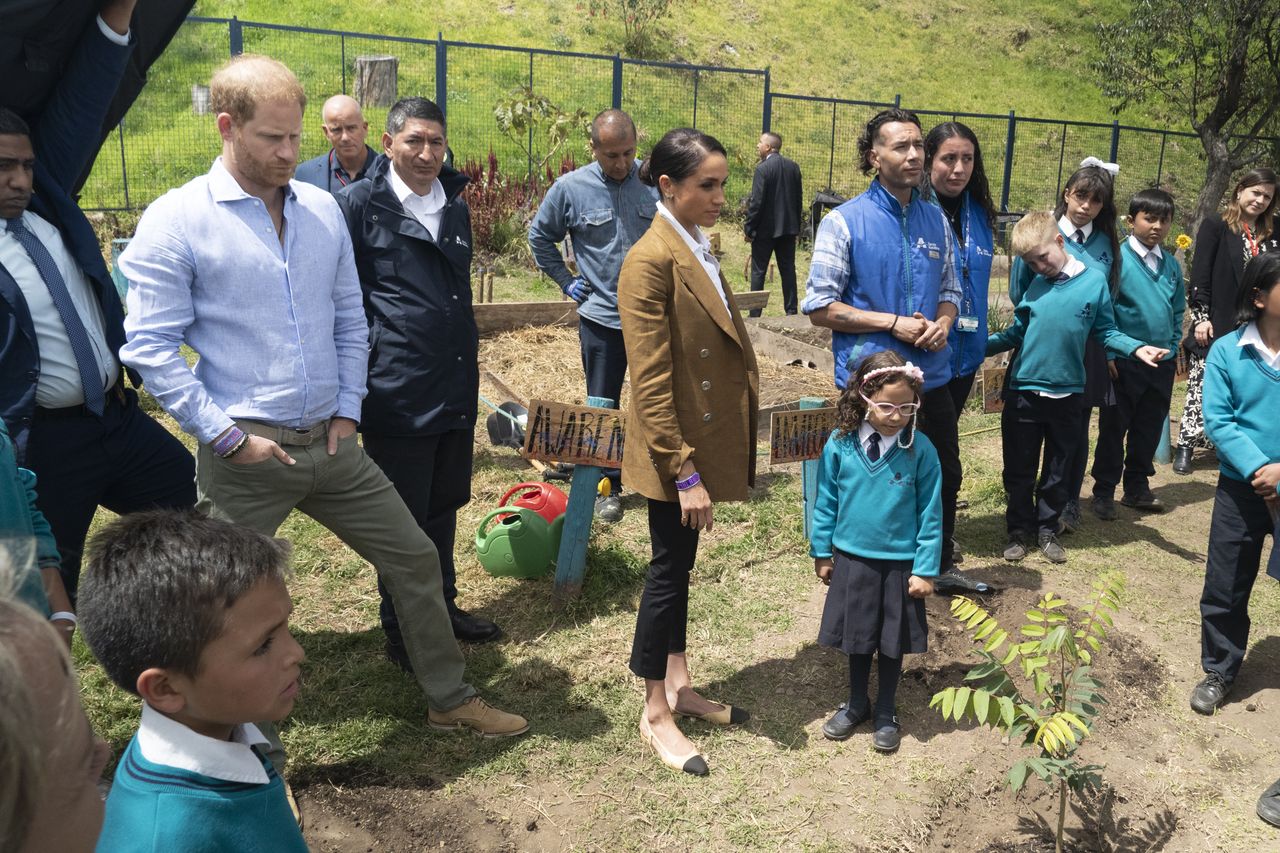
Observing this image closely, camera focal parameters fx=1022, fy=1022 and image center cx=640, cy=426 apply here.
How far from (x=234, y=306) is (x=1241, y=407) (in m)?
3.60

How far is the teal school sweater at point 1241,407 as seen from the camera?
12.4 feet

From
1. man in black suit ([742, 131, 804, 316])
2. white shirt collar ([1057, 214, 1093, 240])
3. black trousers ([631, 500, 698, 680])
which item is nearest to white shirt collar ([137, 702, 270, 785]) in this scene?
black trousers ([631, 500, 698, 680])

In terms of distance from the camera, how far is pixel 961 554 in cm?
527

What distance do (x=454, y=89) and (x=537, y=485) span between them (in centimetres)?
1652

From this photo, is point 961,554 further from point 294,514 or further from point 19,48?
point 19,48

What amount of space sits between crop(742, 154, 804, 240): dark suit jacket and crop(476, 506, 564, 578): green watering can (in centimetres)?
708

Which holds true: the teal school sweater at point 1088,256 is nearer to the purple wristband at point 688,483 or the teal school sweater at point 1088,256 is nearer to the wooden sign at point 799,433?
the wooden sign at point 799,433

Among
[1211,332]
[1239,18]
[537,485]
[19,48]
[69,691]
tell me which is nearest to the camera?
[69,691]

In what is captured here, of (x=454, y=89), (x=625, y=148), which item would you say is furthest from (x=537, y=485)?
(x=454, y=89)

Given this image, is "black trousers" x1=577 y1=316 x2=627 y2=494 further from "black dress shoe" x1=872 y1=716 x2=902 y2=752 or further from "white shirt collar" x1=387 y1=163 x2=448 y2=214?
"black dress shoe" x1=872 y1=716 x2=902 y2=752

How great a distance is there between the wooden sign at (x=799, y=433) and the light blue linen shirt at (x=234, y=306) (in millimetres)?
1933

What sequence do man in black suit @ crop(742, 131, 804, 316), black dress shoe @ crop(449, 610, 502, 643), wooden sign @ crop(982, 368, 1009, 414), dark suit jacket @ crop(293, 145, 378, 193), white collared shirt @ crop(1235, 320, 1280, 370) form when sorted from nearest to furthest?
white collared shirt @ crop(1235, 320, 1280, 370), black dress shoe @ crop(449, 610, 502, 643), wooden sign @ crop(982, 368, 1009, 414), dark suit jacket @ crop(293, 145, 378, 193), man in black suit @ crop(742, 131, 804, 316)

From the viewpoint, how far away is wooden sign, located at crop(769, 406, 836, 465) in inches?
175

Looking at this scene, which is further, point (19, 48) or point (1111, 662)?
point (1111, 662)
